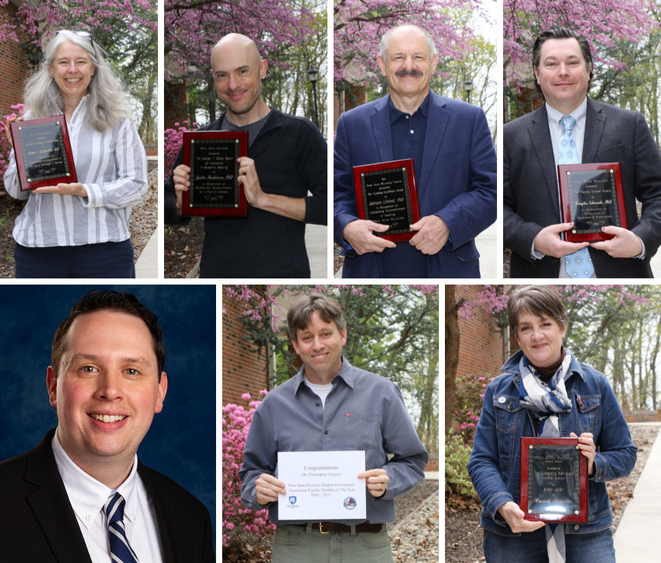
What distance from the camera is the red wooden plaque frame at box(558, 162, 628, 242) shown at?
153 inches

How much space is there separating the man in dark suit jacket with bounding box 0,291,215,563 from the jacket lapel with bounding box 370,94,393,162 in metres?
1.46

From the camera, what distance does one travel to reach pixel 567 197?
393cm

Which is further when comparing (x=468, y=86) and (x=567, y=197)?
(x=468, y=86)

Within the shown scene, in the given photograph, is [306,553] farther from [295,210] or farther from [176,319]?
[295,210]

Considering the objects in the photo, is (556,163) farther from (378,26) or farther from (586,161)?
(378,26)

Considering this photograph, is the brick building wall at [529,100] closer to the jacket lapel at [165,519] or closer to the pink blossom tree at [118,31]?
the pink blossom tree at [118,31]

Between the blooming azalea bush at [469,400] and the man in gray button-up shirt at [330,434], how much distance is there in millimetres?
277

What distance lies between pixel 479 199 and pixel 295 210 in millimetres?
971

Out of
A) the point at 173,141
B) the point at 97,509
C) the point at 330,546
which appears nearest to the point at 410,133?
the point at 173,141

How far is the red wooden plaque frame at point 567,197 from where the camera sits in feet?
12.8

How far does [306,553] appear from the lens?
12.3 ft

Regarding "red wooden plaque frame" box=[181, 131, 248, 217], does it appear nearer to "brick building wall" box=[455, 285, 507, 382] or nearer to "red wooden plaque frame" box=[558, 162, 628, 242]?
"brick building wall" box=[455, 285, 507, 382]

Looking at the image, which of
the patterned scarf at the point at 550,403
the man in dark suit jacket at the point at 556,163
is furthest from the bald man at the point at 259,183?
the patterned scarf at the point at 550,403

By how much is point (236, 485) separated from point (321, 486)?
0.56m
